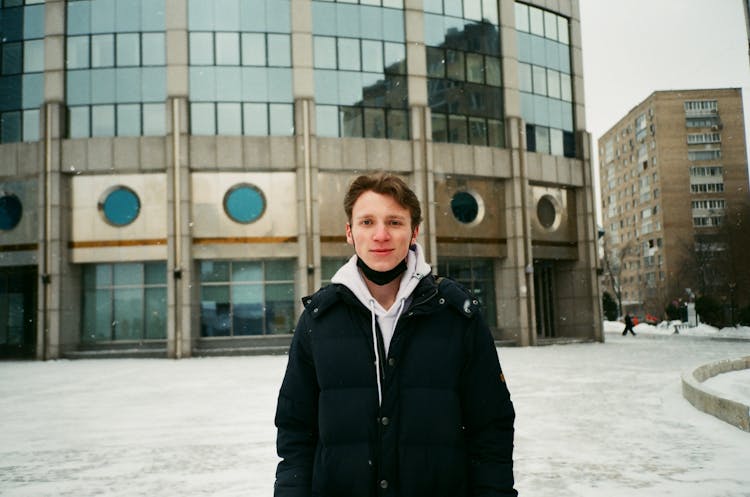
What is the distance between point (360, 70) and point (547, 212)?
12001 millimetres

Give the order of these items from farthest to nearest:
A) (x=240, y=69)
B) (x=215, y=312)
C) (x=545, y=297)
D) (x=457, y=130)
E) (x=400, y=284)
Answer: (x=545, y=297) < (x=457, y=130) < (x=240, y=69) < (x=215, y=312) < (x=400, y=284)

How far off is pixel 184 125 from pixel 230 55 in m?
3.70

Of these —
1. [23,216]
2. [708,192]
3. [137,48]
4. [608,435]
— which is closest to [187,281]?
[23,216]

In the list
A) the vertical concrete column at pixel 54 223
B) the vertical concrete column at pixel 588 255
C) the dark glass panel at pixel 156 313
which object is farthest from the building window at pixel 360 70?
the vertical concrete column at pixel 54 223

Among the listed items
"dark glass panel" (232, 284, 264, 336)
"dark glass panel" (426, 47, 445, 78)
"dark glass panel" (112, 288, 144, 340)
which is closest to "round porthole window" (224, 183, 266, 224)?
"dark glass panel" (232, 284, 264, 336)

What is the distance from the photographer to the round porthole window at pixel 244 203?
27438 mm

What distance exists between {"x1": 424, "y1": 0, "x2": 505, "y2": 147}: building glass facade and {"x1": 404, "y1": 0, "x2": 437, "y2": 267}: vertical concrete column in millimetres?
474

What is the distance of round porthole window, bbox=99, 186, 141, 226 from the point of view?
27469 millimetres

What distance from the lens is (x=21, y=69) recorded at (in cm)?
2852

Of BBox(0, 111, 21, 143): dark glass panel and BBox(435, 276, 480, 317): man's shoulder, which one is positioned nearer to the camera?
BBox(435, 276, 480, 317): man's shoulder

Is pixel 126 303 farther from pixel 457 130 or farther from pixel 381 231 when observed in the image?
pixel 381 231

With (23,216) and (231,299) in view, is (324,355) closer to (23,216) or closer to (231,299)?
(231,299)

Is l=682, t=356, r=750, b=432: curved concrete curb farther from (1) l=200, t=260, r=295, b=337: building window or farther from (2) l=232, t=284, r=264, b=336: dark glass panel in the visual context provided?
(2) l=232, t=284, r=264, b=336: dark glass panel

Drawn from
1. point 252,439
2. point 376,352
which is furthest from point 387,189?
point 252,439
